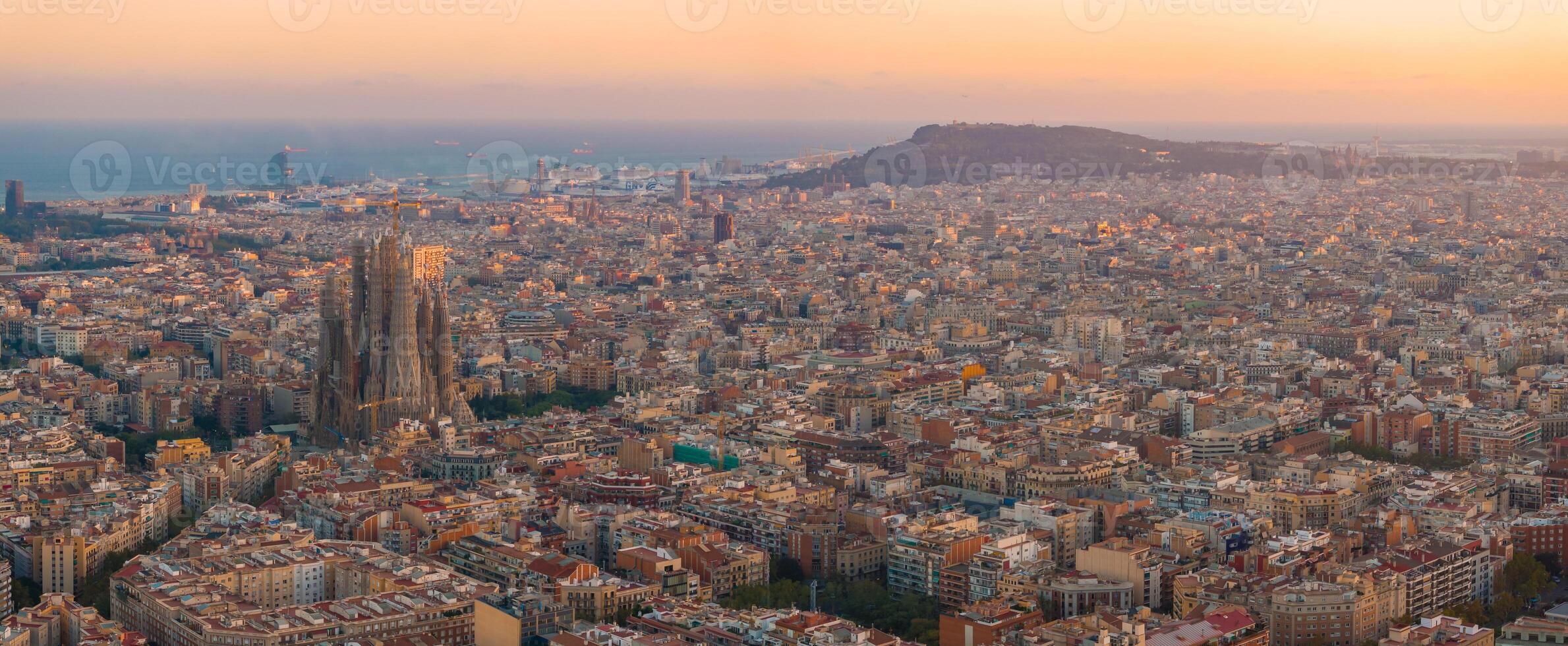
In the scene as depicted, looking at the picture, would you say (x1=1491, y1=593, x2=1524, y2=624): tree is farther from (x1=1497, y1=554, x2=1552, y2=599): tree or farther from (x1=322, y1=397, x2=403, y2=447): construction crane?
(x1=322, y1=397, x2=403, y2=447): construction crane

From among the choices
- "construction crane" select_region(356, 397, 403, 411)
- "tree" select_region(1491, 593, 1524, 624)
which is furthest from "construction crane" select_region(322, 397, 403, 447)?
"tree" select_region(1491, 593, 1524, 624)

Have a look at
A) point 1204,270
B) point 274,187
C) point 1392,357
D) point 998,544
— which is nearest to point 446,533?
point 998,544

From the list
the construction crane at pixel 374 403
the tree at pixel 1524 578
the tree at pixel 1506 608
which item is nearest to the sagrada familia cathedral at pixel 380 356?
the construction crane at pixel 374 403

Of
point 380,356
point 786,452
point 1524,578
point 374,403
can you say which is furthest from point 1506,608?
point 380,356

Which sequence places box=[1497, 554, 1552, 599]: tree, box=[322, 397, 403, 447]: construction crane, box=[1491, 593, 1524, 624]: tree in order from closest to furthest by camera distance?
box=[1491, 593, 1524, 624]: tree < box=[1497, 554, 1552, 599]: tree < box=[322, 397, 403, 447]: construction crane

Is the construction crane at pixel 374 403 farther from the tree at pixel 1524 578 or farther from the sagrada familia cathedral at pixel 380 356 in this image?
the tree at pixel 1524 578

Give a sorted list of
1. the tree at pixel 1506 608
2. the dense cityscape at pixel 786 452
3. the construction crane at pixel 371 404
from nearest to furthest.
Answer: the dense cityscape at pixel 786 452, the tree at pixel 1506 608, the construction crane at pixel 371 404

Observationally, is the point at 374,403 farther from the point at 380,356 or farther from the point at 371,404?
the point at 380,356

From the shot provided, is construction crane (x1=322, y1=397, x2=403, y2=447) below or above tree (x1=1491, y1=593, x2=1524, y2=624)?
above
